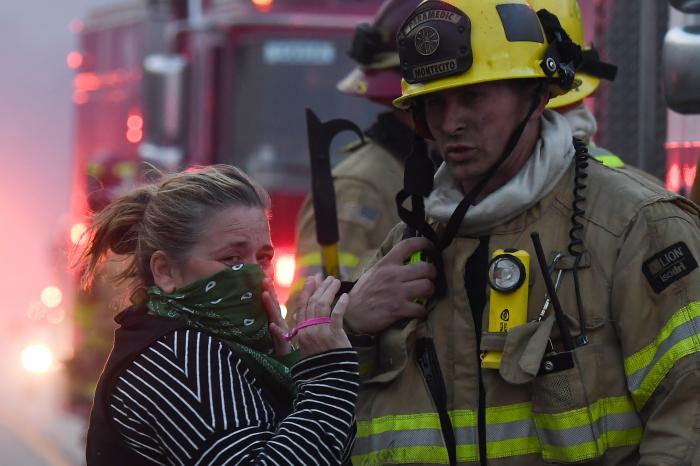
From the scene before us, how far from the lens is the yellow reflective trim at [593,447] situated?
8.77 ft

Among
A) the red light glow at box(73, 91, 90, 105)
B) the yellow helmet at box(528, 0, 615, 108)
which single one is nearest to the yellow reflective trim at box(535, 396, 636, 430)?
the yellow helmet at box(528, 0, 615, 108)

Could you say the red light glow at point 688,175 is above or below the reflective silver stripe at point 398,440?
above

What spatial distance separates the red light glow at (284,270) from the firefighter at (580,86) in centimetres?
349

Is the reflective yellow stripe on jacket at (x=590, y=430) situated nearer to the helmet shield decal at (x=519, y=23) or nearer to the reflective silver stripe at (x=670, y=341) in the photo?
the reflective silver stripe at (x=670, y=341)

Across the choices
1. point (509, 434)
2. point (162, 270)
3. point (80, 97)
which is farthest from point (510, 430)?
point (80, 97)

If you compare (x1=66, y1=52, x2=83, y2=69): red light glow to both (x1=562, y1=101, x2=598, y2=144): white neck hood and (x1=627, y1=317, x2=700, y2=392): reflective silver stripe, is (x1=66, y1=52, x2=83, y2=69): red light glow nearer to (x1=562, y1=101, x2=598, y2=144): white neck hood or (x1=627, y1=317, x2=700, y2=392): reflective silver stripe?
(x1=562, y1=101, x2=598, y2=144): white neck hood

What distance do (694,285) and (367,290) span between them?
749 millimetres

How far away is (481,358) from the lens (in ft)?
9.29

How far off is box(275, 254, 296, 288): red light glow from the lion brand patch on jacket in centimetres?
479

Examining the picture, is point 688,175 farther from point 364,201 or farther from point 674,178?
point 364,201

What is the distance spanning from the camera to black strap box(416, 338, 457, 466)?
113 inches

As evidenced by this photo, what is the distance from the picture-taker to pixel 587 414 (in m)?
2.68

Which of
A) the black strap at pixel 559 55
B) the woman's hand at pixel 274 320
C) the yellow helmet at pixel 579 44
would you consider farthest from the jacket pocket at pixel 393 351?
the yellow helmet at pixel 579 44

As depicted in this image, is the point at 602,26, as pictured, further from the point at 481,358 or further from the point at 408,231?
the point at 481,358
